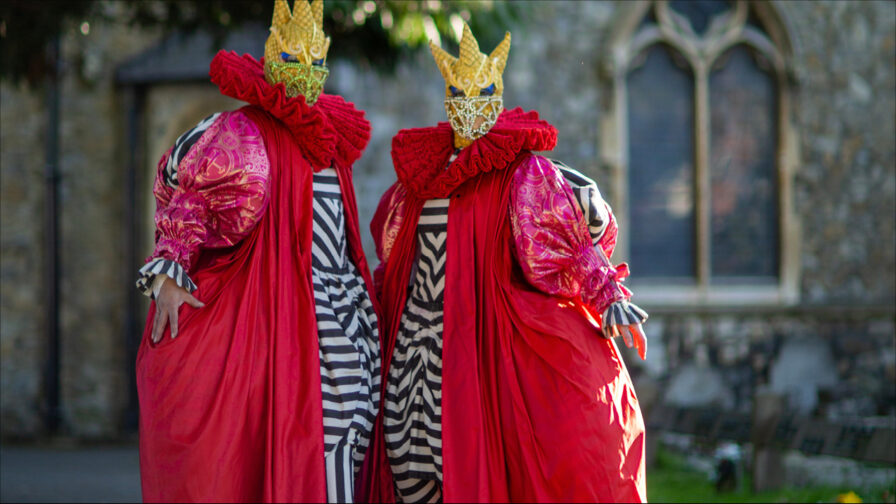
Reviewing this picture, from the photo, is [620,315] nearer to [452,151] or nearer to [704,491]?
[452,151]

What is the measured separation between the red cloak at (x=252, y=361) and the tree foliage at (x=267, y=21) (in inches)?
85.4

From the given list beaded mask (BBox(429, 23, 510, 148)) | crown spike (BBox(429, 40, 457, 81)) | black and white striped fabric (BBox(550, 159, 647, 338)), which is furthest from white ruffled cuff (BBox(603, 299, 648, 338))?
crown spike (BBox(429, 40, 457, 81))

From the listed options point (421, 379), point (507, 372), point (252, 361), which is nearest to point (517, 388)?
point (507, 372)

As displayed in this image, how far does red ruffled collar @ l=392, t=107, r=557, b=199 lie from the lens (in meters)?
3.36

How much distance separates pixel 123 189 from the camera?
876cm

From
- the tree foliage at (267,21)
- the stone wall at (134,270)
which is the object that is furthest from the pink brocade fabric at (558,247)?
the stone wall at (134,270)

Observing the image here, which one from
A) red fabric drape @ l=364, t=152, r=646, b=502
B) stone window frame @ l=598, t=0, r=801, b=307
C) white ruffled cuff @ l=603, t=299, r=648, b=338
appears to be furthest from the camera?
stone window frame @ l=598, t=0, r=801, b=307

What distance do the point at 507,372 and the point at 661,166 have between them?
6427 millimetres

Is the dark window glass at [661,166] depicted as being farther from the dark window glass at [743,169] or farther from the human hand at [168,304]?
the human hand at [168,304]

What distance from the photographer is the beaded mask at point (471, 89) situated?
11.2 ft

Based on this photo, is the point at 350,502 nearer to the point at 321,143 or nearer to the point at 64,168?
the point at 321,143

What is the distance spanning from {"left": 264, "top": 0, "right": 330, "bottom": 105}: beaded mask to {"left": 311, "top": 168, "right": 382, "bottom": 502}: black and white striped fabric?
12.8 inches

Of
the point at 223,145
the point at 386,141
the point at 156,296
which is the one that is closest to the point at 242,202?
the point at 223,145

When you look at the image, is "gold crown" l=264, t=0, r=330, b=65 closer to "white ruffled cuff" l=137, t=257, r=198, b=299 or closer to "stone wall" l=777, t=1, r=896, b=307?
"white ruffled cuff" l=137, t=257, r=198, b=299
